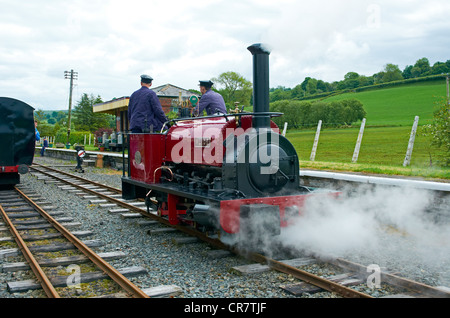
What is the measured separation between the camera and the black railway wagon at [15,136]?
11.3 m

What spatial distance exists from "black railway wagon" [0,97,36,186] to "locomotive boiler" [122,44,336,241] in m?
6.81

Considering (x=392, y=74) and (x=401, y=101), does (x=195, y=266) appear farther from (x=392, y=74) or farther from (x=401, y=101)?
(x=392, y=74)

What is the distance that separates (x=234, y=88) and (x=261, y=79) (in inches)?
2088

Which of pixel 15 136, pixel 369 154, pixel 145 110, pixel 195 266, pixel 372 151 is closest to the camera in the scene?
pixel 195 266

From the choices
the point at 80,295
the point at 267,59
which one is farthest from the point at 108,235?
the point at 267,59

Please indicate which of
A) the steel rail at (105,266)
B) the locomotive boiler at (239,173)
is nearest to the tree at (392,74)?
the locomotive boiler at (239,173)

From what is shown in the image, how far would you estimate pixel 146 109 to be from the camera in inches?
281

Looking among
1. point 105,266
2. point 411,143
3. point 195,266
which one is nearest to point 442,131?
point 411,143

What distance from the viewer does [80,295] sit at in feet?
12.9

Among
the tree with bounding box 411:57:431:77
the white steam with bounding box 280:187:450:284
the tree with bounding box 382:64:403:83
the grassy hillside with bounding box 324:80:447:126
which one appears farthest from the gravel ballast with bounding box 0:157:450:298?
the tree with bounding box 382:64:403:83

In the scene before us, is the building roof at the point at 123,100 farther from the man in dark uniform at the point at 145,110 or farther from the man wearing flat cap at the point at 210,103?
the man wearing flat cap at the point at 210,103

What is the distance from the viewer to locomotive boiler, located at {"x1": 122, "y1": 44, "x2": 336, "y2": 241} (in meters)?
4.52

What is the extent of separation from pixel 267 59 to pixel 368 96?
41.0 meters

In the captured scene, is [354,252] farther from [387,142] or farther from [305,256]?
[387,142]
